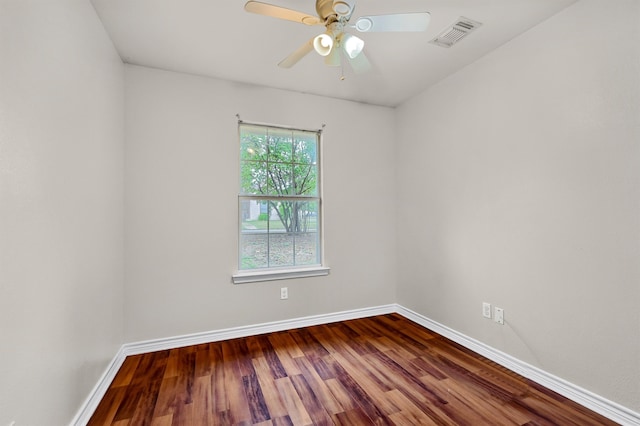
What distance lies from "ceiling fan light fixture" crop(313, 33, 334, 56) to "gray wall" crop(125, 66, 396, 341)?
1.47 m

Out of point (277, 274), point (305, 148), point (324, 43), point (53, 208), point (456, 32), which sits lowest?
point (277, 274)

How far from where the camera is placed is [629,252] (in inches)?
62.9

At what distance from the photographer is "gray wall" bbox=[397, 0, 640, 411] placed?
5.33ft

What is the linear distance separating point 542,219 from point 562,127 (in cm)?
63

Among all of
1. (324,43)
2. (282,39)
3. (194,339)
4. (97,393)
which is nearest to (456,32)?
(324,43)

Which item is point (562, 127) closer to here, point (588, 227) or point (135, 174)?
point (588, 227)

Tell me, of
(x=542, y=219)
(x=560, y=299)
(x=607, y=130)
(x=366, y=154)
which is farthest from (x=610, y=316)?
(x=366, y=154)

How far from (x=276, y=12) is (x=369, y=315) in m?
3.07

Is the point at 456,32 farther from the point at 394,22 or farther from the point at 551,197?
the point at 551,197

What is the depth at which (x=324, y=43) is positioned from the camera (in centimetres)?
156

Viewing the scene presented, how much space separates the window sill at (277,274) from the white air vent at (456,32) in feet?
7.70

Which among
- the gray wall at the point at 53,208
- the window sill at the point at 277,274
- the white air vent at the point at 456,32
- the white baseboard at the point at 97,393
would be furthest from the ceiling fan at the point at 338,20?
the white baseboard at the point at 97,393

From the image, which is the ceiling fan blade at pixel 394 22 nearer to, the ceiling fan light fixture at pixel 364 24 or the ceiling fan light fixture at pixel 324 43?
the ceiling fan light fixture at pixel 364 24

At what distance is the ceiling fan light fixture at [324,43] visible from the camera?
60.9 inches
